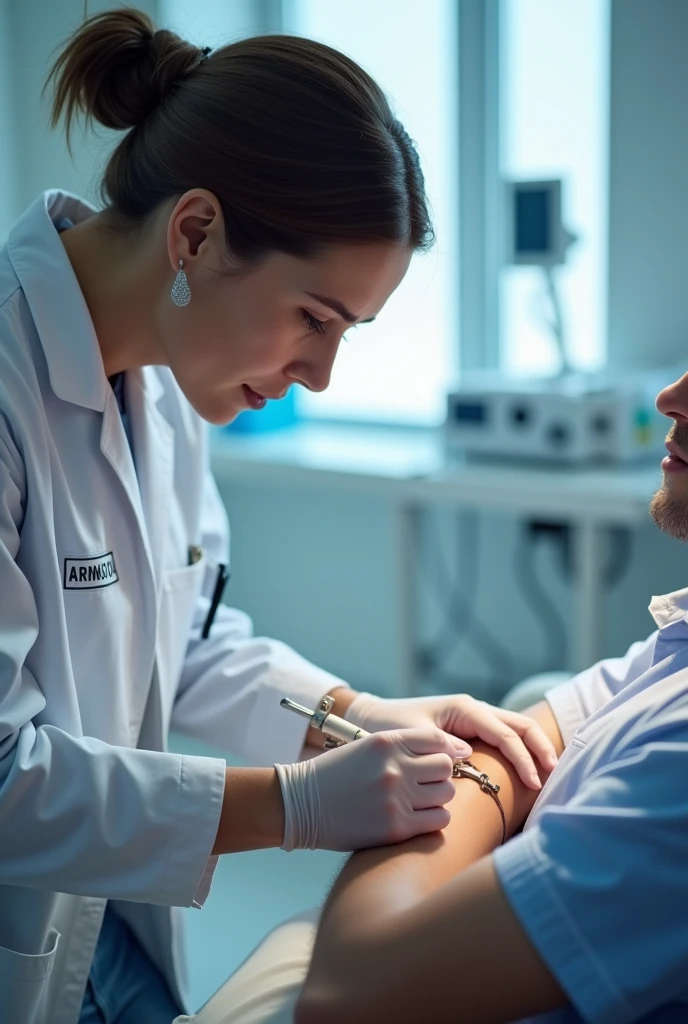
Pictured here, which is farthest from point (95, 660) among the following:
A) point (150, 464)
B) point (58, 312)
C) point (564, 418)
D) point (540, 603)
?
point (540, 603)

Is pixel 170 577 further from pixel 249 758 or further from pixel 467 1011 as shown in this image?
pixel 467 1011

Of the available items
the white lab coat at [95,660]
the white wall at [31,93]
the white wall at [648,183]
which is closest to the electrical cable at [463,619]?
the white wall at [648,183]

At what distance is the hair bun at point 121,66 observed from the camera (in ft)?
3.79

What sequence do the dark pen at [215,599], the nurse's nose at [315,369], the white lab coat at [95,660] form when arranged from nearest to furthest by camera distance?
1. the white lab coat at [95,660]
2. the nurse's nose at [315,369]
3. the dark pen at [215,599]

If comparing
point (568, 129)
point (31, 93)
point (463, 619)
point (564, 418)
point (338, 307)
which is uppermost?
point (31, 93)

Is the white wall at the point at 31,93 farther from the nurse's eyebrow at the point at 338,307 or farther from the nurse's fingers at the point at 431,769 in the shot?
the nurse's fingers at the point at 431,769

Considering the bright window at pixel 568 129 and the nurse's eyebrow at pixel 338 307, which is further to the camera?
the bright window at pixel 568 129

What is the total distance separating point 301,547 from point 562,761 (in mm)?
2444

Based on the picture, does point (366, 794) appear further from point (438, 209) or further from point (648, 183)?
point (438, 209)

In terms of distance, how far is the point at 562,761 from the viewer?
102 cm

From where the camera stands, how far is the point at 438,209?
2.94 metres

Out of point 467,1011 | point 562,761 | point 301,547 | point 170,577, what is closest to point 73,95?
point 170,577

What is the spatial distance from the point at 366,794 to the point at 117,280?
2.00 feet

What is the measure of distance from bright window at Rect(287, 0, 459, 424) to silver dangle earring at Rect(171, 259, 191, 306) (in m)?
1.86
